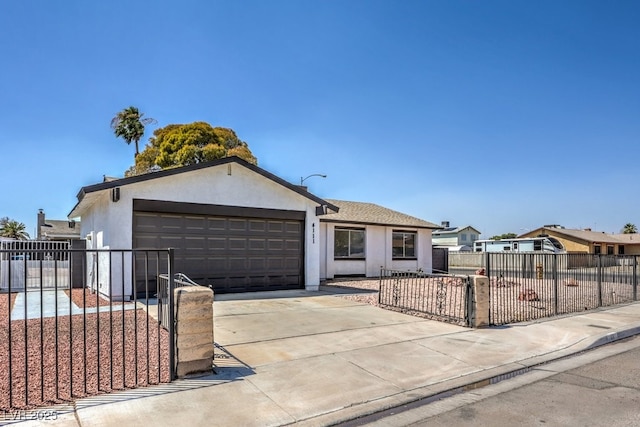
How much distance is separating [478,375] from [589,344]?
359 cm

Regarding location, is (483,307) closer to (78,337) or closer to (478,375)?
(478,375)

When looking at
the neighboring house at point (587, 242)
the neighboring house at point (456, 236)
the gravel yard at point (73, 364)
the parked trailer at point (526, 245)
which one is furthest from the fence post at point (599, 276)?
the neighboring house at point (456, 236)

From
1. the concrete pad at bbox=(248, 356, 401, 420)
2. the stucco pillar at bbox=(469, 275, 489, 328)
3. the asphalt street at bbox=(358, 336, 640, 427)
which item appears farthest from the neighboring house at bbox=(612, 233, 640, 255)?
the concrete pad at bbox=(248, 356, 401, 420)

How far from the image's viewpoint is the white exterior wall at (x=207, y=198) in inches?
464

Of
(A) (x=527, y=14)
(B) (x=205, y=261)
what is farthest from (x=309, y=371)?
(A) (x=527, y=14)

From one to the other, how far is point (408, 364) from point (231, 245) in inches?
338

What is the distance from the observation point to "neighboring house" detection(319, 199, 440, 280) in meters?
19.8

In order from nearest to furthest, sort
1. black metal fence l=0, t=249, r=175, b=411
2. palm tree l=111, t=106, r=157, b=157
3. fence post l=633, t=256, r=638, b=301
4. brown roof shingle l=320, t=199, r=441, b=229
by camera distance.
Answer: black metal fence l=0, t=249, r=175, b=411
fence post l=633, t=256, r=638, b=301
brown roof shingle l=320, t=199, r=441, b=229
palm tree l=111, t=106, r=157, b=157

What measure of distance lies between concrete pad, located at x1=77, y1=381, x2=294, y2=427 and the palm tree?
41.1m

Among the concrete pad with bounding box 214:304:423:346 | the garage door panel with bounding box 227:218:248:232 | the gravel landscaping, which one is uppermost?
the garage door panel with bounding box 227:218:248:232

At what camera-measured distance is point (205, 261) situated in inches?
511

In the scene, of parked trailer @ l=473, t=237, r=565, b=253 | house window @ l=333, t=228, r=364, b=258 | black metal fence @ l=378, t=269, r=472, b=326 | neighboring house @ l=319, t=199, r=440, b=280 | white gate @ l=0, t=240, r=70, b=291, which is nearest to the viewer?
black metal fence @ l=378, t=269, r=472, b=326

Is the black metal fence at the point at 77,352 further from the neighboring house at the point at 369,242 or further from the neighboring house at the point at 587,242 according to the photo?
the neighboring house at the point at 587,242

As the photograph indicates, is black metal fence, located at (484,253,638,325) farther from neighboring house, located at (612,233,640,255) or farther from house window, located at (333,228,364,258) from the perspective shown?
neighboring house, located at (612,233,640,255)
